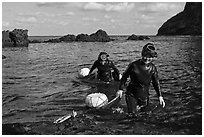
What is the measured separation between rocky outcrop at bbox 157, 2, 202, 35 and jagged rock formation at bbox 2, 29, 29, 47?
248 feet

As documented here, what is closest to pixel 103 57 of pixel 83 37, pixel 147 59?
pixel 147 59

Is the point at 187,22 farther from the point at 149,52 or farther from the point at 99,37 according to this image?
the point at 149,52

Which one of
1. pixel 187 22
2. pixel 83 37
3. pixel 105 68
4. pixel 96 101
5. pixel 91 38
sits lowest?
pixel 96 101

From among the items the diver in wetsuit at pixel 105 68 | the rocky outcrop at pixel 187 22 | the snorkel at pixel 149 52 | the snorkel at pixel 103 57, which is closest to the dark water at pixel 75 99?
the diver in wetsuit at pixel 105 68

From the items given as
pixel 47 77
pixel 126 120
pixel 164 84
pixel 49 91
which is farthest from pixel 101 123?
pixel 47 77

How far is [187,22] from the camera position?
149 metres

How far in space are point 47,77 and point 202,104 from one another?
476 inches

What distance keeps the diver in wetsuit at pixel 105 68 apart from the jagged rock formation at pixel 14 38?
53079 mm

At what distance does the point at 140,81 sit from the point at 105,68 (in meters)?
6.04

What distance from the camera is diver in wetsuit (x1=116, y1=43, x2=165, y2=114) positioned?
10828mm

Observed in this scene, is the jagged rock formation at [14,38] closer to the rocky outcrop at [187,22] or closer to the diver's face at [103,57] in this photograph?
the diver's face at [103,57]

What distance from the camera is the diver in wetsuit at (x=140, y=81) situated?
10.8 metres

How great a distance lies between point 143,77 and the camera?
11031 millimetres

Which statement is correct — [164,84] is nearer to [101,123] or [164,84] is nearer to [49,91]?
[49,91]
